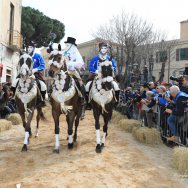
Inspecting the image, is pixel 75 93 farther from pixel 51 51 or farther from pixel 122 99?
pixel 122 99

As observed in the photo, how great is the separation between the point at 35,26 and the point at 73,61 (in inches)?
1168

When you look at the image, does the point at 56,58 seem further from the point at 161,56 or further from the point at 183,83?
the point at 161,56

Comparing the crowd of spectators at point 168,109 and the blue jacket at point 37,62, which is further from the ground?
the blue jacket at point 37,62

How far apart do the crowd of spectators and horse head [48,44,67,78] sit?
3.10 meters

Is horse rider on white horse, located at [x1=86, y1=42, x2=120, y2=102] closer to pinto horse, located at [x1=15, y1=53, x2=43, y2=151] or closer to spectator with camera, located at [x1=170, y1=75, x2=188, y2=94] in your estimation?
pinto horse, located at [x1=15, y1=53, x2=43, y2=151]

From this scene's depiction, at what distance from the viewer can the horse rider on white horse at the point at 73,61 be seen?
938 cm

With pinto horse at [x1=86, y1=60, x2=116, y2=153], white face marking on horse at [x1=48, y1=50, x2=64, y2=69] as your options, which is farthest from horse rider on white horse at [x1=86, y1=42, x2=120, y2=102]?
white face marking on horse at [x1=48, y1=50, x2=64, y2=69]

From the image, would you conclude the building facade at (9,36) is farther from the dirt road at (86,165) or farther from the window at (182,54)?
the window at (182,54)

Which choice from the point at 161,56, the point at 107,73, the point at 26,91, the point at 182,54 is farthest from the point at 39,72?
the point at 182,54

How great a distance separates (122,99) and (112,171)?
9775mm

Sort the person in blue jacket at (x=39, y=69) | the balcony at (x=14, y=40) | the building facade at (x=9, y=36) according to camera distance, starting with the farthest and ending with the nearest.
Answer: the balcony at (x=14, y=40) < the building facade at (x=9, y=36) < the person in blue jacket at (x=39, y=69)

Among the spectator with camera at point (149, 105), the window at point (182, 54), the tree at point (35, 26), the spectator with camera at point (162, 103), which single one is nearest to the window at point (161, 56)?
A: the window at point (182, 54)

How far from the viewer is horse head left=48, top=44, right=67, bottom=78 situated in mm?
8148

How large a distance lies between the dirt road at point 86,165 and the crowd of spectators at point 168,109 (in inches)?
28.6
